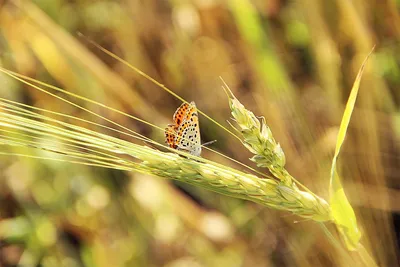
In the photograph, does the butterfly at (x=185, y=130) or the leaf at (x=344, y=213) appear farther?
the butterfly at (x=185, y=130)

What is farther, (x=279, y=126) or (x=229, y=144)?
(x=229, y=144)

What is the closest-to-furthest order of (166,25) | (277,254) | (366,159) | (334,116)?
1. (366,159)
2. (334,116)
3. (277,254)
4. (166,25)

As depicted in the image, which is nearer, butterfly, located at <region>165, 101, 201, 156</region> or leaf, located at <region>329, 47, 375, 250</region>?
leaf, located at <region>329, 47, 375, 250</region>

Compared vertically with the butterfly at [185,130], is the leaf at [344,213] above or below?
below

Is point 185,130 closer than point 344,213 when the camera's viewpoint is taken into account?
No

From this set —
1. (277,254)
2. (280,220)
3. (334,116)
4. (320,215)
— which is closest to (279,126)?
(334,116)

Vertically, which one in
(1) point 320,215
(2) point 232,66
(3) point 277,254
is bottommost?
(1) point 320,215

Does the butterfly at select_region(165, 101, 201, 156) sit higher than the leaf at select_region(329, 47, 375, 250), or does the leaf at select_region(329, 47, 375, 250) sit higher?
the butterfly at select_region(165, 101, 201, 156)

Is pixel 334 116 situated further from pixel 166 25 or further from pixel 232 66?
pixel 166 25
